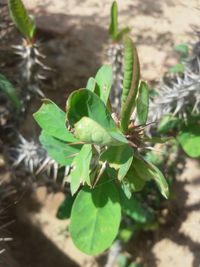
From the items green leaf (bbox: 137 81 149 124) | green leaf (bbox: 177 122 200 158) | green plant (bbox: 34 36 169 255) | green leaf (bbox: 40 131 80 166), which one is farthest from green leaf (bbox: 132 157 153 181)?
green leaf (bbox: 177 122 200 158)

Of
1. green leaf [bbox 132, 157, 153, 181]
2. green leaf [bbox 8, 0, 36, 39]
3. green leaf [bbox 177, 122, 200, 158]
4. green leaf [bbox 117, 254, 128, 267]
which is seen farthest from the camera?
green leaf [bbox 117, 254, 128, 267]

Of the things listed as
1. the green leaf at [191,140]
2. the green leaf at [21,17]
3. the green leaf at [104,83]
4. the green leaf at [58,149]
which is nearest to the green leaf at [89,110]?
the green leaf at [104,83]

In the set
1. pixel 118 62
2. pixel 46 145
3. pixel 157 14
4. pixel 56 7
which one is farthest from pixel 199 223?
pixel 56 7

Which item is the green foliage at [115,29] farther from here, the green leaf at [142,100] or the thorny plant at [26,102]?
the green leaf at [142,100]

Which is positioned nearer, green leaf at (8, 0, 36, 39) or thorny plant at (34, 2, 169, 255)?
thorny plant at (34, 2, 169, 255)

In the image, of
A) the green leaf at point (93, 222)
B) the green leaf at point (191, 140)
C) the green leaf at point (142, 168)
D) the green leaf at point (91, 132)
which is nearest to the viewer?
the green leaf at point (91, 132)

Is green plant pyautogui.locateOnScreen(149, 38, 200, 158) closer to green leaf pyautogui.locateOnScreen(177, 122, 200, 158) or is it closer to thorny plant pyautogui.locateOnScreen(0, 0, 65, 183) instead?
green leaf pyautogui.locateOnScreen(177, 122, 200, 158)
